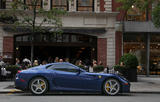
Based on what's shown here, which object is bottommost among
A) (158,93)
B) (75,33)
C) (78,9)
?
(158,93)

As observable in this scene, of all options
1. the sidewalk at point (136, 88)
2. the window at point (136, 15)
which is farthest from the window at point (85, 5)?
the sidewalk at point (136, 88)

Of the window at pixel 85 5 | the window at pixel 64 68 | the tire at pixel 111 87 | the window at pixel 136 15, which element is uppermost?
the window at pixel 85 5

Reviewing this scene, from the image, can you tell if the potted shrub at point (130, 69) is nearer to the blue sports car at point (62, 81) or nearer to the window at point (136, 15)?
the window at point (136, 15)

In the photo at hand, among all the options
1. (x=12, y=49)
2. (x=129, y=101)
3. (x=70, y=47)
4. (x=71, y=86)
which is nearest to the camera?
(x=129, y=101)

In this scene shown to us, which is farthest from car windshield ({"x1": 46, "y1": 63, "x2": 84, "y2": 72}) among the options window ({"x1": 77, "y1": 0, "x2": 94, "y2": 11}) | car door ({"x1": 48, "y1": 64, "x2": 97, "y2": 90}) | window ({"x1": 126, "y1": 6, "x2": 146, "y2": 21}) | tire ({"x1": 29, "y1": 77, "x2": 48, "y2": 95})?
window ({"x1": 126, "y1": 6, "x2": 146, "y2": 21})

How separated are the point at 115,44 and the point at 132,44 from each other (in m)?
1.58

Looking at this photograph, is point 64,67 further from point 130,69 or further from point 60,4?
point 60,4

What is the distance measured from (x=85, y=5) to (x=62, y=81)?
13.4 metres

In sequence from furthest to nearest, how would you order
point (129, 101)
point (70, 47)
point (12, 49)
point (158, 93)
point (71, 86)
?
point (70, 47)
point (12, 49)
point (158, 93)
point (71, 86)
point (129, 101)

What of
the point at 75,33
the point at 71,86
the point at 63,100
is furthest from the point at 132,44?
the point at 63,100

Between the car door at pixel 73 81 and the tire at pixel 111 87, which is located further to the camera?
the tire at pixel 111 87

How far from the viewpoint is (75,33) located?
22.1 metres

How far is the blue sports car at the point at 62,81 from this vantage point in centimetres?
1000

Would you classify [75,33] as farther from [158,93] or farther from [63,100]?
[63,100]
